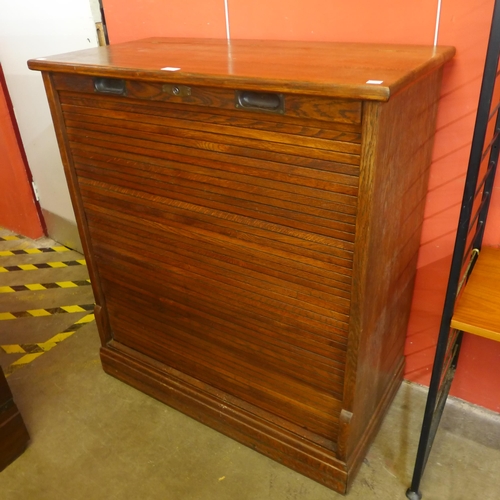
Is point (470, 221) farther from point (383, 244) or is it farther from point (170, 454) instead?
point (170, 454)

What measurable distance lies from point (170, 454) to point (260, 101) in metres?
1.30

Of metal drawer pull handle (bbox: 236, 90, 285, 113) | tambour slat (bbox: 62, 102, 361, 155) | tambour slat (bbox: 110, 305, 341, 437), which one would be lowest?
tambour slat (bbox: 110, 305, 341, 437)

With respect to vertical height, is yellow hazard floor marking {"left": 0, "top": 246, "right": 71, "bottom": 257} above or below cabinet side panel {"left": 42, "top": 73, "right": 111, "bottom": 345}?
below

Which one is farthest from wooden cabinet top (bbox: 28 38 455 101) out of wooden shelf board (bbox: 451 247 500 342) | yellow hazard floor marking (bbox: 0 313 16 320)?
yellow hazard floor marking (bbox: 0 313 16 320)

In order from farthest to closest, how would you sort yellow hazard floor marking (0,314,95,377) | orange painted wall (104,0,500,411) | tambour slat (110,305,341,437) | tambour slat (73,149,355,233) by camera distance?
1. yellow hazard floor marking (0,314,95,377)
2. tambour slat (110,305,341,437)
3. orange painted wall (104,0,500,411)
4. tambour slat (73,149,355,233)

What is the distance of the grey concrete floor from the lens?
5.61 ft

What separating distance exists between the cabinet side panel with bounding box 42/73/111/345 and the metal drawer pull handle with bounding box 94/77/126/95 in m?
0.22

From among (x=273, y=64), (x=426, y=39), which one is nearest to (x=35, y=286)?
(x=273, y=64)

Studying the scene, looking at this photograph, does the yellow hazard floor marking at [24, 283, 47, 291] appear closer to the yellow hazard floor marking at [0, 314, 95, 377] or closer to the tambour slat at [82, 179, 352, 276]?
the yellow hazard floor marking at [0, 314, 95, 377]

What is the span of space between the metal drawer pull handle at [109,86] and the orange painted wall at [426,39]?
0.55 meters

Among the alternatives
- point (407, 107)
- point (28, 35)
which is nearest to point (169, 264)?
point (407, 107)

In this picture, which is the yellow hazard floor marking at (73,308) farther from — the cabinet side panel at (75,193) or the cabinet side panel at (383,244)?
the cabinet side panel at (383,244)

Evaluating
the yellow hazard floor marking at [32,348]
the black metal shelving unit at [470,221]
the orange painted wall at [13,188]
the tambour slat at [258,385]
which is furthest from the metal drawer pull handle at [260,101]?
the orange painted wall at [13,188]

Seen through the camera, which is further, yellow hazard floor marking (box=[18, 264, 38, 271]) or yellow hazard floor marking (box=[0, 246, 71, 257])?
yellow hazard floor marking (box=[0, 246, 71, 257])
